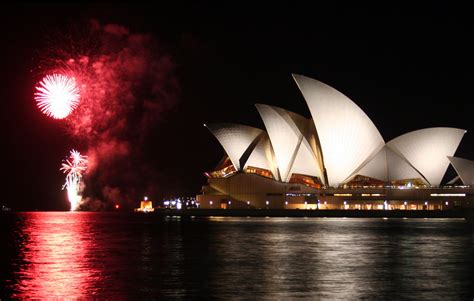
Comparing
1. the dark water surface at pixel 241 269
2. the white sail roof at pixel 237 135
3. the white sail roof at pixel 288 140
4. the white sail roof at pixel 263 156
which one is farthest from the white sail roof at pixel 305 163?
the dark water surface at pixel 241 269

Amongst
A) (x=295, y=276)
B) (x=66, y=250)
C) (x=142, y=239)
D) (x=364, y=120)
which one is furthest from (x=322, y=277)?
(x=364, y=120)

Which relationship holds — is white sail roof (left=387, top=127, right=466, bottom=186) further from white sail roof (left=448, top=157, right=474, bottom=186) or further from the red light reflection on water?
the red light reflection on water

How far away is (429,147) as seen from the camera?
77.8m

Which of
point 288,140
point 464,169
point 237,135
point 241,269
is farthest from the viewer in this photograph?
point 237,135

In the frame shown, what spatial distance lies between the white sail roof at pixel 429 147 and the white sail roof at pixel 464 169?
121 cm

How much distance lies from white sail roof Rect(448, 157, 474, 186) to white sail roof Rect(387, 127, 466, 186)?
3.98 ft

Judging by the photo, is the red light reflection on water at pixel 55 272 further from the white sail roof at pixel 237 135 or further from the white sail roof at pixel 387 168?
the white sail roof at pixel 387 168

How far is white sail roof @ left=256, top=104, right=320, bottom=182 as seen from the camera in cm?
7638

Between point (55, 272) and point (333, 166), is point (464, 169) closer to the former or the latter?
point (333, 166)

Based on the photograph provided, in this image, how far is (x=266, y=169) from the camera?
279 feet

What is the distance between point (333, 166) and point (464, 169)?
16.6 meters

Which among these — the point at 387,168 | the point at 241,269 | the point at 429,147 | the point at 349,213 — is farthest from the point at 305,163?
the point at 241,269

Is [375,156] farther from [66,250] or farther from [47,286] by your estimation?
[47,286]

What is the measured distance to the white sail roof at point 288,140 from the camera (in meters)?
76.4
